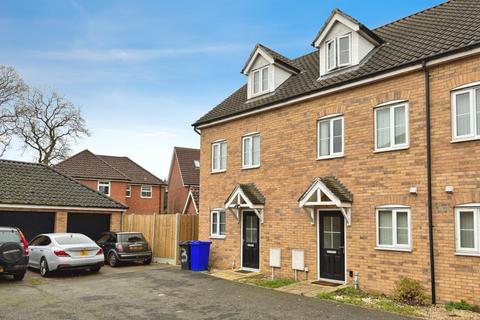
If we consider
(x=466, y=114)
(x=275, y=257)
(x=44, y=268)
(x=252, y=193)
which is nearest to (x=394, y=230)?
(x=466, y=114)

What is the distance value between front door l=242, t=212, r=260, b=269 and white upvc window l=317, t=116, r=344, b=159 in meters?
3.98

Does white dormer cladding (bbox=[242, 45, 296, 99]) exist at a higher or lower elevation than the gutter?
higher

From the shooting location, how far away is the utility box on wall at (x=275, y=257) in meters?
14.5

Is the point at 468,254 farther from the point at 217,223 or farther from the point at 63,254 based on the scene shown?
the point at 63,254

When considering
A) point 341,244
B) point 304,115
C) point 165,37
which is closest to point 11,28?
point 165,37

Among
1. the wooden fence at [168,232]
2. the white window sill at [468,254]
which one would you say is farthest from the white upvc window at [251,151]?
the white window sill at [468,254]

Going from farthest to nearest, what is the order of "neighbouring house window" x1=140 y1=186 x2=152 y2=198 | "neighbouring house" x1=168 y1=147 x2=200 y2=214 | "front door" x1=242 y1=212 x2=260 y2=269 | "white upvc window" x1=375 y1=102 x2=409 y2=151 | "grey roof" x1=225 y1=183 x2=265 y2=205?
1. "neighbouring house window" x1=140 y1=186 x2=152 y2=198
2. "neighbouring house" x1=168 y1=147 x2=200 y2=214
3. "front door" x1=242 y1=212 x2=260 y2=269
4. "grey roof" x1=225 y1=183 x2=265 y2=205
5. "white upvc window" x1=375 y1=102 x2=409 y2=151

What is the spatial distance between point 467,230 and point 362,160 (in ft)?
10.9

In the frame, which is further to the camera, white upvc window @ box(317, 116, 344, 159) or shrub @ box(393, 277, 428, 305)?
white upvc window @ box(317, 116, 344, 159)

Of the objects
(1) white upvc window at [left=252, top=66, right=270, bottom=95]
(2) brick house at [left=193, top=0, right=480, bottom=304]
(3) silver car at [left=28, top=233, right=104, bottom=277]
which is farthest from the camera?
(1) white upvc window at [left=252, top=66, right=270, bottom=95]

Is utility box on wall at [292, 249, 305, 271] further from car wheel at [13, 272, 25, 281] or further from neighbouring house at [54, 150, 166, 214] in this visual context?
neighbouring house at [54, 150, 166, 214]

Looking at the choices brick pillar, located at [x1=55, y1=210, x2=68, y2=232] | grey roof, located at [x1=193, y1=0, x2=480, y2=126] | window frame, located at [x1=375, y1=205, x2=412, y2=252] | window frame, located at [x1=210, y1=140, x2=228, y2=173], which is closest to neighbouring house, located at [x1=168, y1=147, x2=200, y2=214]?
brick pillar, located at [x1=55, y1=210, x2=68, y2=232]

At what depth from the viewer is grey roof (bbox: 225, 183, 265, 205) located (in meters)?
15.4

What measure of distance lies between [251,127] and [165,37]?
4594mm
